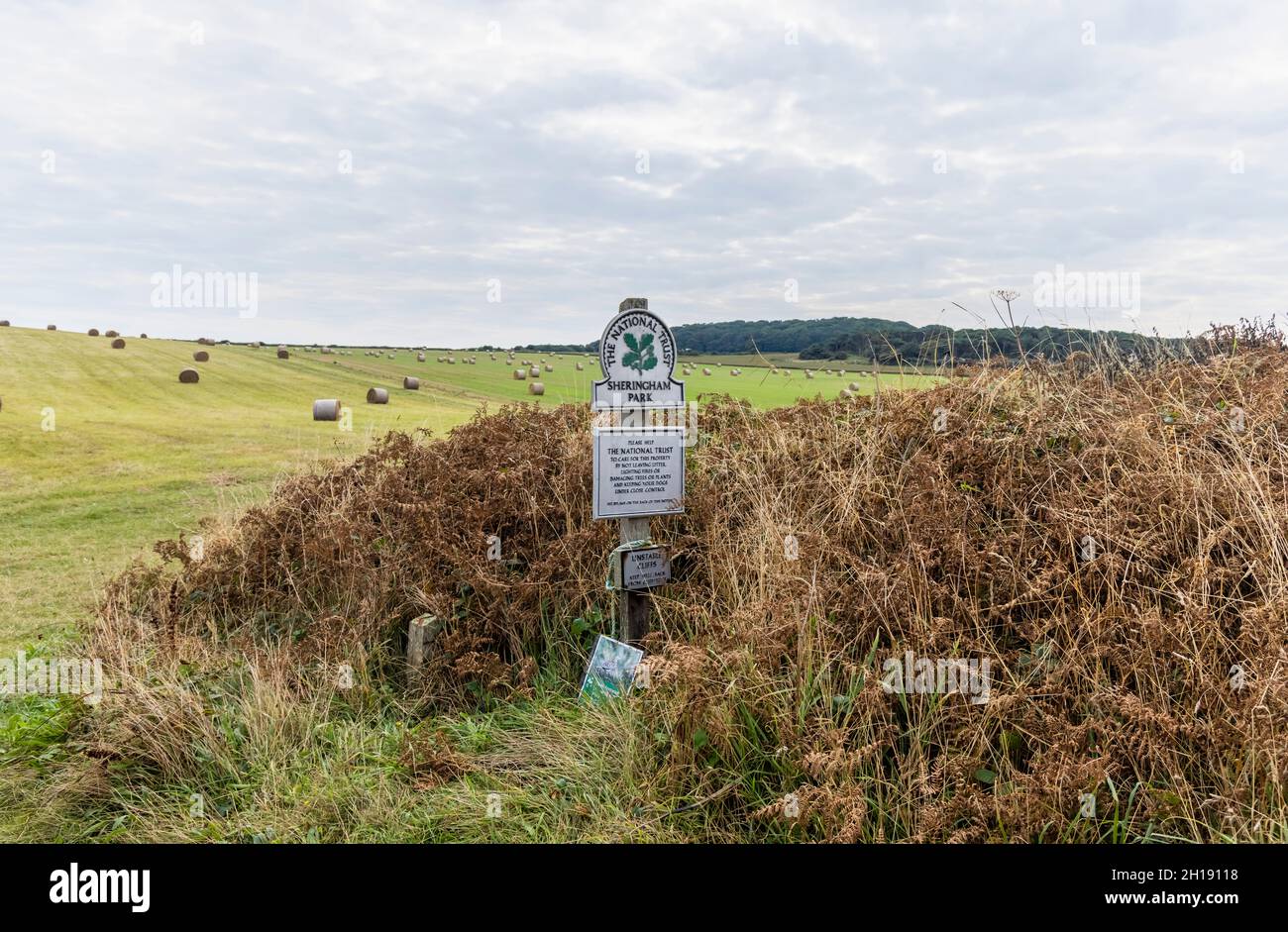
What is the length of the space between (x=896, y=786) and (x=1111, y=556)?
170 centimetres

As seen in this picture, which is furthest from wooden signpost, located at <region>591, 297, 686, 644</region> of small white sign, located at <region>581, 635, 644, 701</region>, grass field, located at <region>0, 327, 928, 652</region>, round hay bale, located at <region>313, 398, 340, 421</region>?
round hay bale, located at <region>313, 398, 340, 421</region>

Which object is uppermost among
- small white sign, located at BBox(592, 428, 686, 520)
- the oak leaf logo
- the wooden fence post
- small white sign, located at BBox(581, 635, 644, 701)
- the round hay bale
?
the oak leaf logo

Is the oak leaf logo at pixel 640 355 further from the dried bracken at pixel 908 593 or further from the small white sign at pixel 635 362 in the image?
the dried bracken at pixel 908 593

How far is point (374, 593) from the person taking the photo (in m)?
6.59

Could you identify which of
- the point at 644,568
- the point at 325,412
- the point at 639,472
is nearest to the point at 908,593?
the point at 644,568

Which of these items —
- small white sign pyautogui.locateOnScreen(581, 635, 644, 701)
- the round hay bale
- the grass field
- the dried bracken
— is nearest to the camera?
the dried bracken

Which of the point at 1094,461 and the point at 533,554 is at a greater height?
the point at 1094,461

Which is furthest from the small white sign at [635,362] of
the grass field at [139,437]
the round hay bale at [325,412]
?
the round hay bale at [325,412]

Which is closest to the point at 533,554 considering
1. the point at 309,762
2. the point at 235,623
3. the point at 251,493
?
the point at 309,762

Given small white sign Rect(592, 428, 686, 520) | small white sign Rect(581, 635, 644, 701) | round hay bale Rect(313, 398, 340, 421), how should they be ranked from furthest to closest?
round hay bale Rect(313, 398, 340, 421) → small white sign Rect(592, 428, 686, 520) → small white sign Rect(581, 635, 644, 701)

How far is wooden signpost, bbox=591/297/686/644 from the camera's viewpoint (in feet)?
18.4

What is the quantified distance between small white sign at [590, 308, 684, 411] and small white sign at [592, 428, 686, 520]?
220mm

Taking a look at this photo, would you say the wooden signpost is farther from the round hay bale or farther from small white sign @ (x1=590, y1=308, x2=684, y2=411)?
the round hay bale

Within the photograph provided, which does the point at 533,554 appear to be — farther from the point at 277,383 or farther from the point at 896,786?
the point at 277,383
